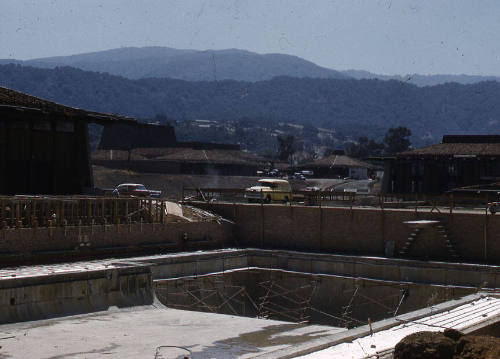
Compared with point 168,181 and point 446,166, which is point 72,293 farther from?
point 168,181

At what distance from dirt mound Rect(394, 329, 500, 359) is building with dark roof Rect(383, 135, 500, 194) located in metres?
49.4

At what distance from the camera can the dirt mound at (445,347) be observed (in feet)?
46.1

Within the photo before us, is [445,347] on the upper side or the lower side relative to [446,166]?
lower

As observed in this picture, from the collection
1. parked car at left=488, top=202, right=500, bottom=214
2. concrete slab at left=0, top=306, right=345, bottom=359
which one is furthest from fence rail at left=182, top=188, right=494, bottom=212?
concrete slab at left=0, top=306, right=345, bottom=359

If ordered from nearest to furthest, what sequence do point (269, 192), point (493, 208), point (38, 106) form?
1. point (493, 208)
2. point (38, 106)
3. point (269, 192)

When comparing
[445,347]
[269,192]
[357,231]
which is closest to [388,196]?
[269,192]

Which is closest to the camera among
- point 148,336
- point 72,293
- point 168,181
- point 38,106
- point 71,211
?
point 148,336

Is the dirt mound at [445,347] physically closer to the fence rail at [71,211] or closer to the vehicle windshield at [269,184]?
the fence rail at [71,211]

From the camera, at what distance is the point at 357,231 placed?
36781 mm

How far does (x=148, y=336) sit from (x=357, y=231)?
17303 millimetres

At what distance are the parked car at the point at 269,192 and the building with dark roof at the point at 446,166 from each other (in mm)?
21396

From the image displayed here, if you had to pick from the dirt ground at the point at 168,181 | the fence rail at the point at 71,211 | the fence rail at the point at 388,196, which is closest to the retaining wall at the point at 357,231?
the fence rail at the point at 388,196

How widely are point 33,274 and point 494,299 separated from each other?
52.1 feet

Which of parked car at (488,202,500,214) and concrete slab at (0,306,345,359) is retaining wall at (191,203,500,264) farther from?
concrete slab at (0,306,345,359)
